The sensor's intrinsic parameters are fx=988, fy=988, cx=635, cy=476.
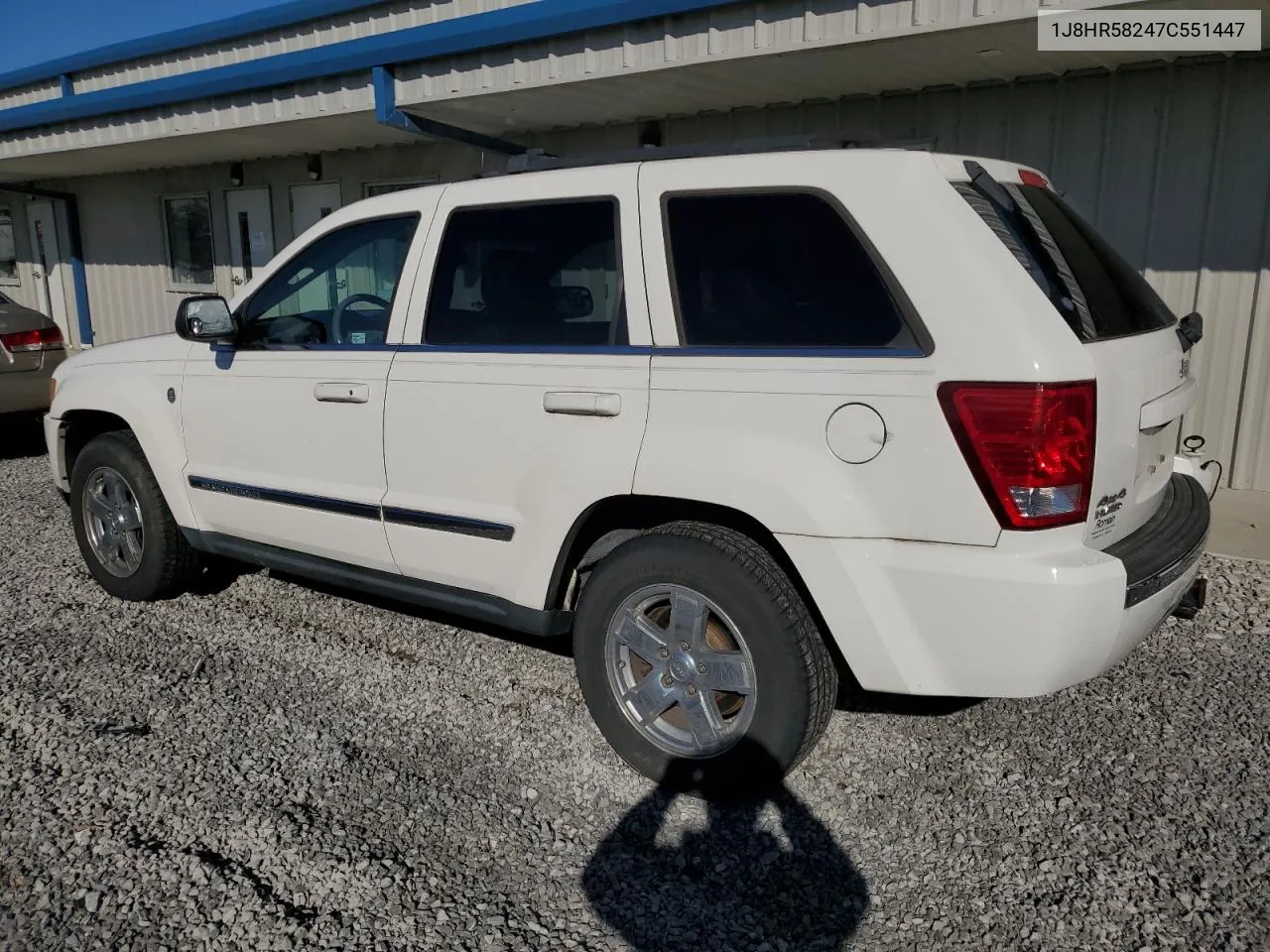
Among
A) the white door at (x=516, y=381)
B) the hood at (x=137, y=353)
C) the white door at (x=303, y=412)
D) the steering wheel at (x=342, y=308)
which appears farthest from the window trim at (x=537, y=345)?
the hood at (x=137, y=353)

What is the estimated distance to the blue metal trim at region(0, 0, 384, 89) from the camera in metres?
11.9

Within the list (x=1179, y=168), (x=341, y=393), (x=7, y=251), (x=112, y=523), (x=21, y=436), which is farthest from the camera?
(x=7, y=251)

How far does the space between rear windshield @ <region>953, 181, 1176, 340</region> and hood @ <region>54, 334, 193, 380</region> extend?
345cm

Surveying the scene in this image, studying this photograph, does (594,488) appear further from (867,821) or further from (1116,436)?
(1116,436)

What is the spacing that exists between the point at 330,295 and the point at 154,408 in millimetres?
1042

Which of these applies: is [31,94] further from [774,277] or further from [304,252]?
[774,277]

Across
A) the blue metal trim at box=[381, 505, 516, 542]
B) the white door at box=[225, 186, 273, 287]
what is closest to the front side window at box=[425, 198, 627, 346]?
the blue metal trim at box=[381, 505, 516, 542]

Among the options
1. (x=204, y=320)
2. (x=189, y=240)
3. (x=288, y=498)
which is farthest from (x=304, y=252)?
(x=189, y=240)

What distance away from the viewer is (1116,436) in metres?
2.75

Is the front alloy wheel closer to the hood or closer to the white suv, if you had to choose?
the hood

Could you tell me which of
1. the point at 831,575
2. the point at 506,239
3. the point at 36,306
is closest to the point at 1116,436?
the point at 831,575

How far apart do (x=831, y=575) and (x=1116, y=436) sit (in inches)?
34.5

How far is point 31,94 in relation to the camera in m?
16.6

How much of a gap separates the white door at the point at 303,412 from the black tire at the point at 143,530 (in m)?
0.32
